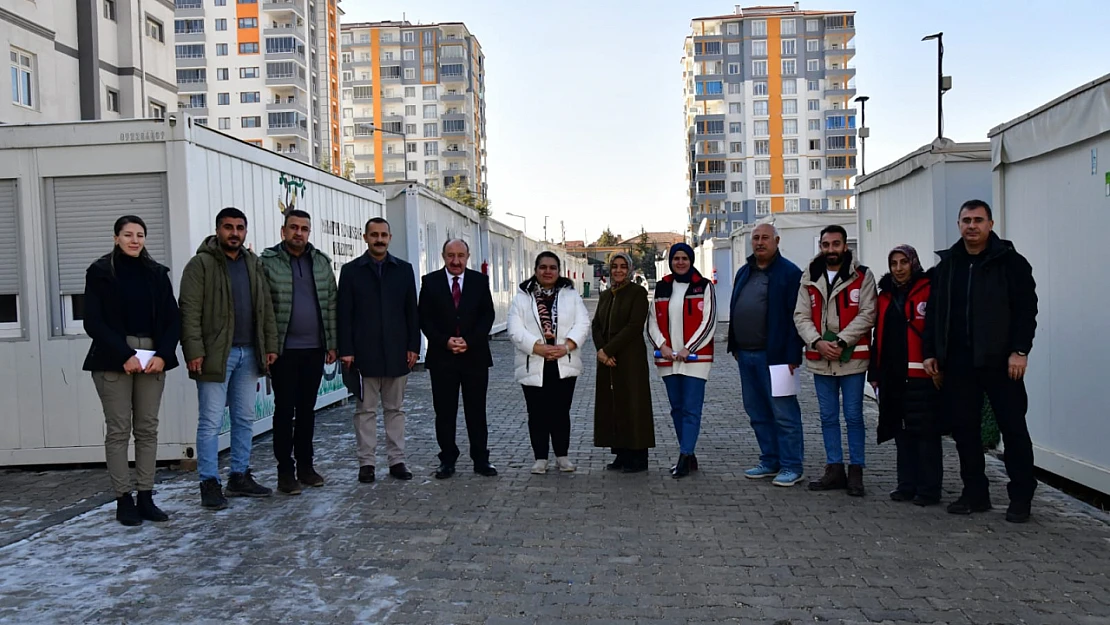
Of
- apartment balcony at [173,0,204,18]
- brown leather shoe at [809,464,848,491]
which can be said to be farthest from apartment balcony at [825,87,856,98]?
brown leather shoe at [809,464,848,491]

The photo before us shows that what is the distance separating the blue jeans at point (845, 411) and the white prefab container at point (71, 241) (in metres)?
5.15

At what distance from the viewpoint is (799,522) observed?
6270 mm

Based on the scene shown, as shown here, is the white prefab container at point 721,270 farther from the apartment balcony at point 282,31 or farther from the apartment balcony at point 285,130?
the apartment balcony at point 282,31

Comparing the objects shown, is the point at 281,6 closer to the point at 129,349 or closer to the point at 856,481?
the point at 129,349

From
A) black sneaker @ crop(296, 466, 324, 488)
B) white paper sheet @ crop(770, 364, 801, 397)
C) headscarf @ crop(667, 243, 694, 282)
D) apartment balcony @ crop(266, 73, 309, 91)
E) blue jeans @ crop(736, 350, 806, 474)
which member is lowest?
black sneaker @ crop(296, 466, 324, 488)

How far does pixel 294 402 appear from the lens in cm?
746

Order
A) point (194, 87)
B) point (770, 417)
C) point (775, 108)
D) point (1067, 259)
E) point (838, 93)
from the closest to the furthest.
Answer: point (1067, 259), point (770, 417), point (194, 87), point (838, 93), point (775, 108)

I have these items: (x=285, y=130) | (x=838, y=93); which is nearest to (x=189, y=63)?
(x=285, y=130)

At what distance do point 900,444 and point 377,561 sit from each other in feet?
12.2

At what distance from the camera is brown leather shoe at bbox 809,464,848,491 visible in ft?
23.7

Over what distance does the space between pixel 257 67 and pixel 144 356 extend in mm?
90289

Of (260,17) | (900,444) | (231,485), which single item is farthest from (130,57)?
(260,17)

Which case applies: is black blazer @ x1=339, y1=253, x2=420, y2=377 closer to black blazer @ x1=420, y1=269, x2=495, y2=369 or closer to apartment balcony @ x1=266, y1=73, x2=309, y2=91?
black blazer @ x1=420, y1=269, x2=495, y2=369

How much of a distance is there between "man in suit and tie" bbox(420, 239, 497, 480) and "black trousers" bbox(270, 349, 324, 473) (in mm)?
947
